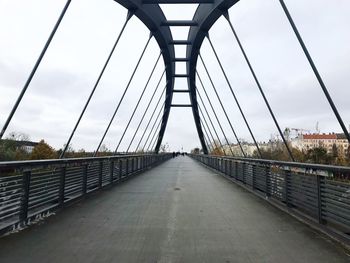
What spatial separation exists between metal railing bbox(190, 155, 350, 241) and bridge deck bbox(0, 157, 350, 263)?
12.7 inches

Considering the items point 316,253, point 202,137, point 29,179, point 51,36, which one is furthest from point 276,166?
point 202,137

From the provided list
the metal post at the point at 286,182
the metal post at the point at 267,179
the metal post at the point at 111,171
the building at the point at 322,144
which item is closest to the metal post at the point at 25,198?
the metal post at the point at 286,182

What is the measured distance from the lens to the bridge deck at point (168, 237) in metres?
3.82

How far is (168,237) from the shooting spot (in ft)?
15.3

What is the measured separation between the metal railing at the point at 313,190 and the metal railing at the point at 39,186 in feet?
15.1

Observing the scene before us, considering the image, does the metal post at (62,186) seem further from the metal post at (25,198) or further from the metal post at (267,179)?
the metal post at (267,179)

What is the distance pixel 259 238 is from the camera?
4.68m

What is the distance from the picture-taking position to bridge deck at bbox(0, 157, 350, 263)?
12.5ft

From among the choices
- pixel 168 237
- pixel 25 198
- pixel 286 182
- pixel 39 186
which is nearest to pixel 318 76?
pixel 286 182

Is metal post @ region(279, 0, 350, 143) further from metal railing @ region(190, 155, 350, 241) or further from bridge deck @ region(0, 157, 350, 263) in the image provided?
bridge deck @ region(0, 157, 350, 263)

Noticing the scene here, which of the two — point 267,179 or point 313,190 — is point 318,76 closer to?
point 267,179

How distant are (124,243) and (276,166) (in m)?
4.58

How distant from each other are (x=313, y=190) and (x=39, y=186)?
4688 mm

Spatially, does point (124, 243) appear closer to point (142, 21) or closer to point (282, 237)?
point (282, 237)
